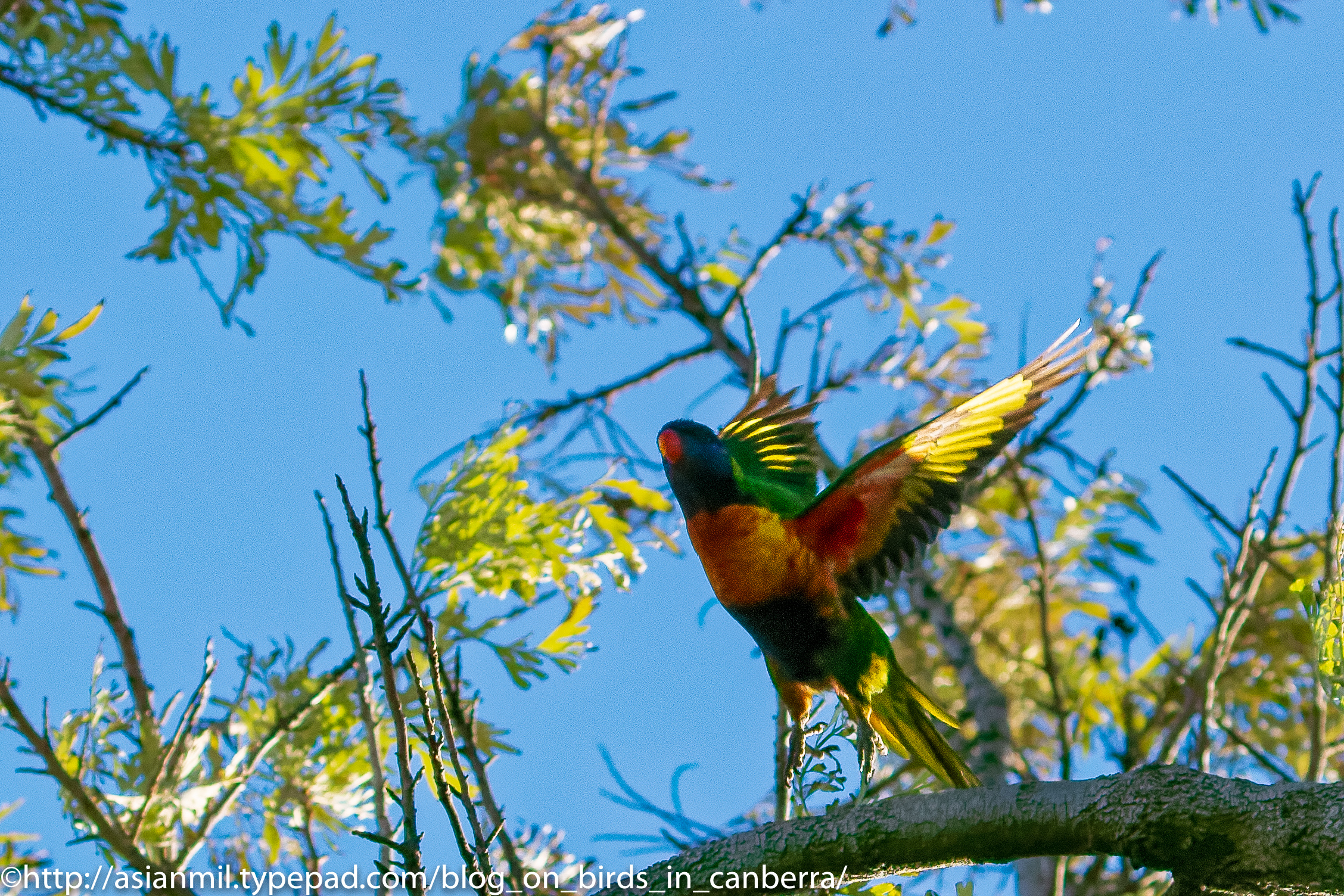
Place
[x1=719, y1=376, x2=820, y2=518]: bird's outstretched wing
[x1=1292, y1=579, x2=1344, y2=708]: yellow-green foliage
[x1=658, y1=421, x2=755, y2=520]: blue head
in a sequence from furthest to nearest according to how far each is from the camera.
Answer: [x1=719, y1=376, x2=820, y2=518]: bird's outstretched wing, [x1=658, y1=421, x2=755, y2=520]: blue head, [x1=1292, y1=579, x2=1344, y2=708]: yellow-green foliage

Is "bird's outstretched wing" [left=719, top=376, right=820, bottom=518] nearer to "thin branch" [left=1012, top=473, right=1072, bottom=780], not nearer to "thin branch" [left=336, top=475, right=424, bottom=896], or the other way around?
"thin branch" [left=1012, top=473, right=1072, bottom=780]

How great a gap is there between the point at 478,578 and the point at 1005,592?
2.80 meters

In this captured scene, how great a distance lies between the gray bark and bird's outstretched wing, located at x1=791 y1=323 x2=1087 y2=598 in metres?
0.88

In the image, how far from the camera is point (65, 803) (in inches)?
87.2

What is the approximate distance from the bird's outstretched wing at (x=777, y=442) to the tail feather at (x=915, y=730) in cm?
48

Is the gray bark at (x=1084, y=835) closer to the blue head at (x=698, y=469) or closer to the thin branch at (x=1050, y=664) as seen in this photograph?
the blue head at (x=698, y=469)

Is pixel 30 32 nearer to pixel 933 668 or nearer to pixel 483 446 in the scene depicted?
pixel 483 446

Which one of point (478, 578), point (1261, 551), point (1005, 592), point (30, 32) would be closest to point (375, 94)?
point (30, 32)

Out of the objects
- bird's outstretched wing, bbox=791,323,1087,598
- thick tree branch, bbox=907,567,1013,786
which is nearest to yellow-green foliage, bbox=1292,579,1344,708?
bird's outstretched wing, bbox=791,323,1087,598

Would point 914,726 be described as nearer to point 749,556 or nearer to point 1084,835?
point 749,556

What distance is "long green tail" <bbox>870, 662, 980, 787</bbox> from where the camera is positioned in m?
2.30

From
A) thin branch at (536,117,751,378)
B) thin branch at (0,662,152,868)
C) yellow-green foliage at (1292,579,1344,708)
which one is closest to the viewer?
yellow-green foliage at (1292,579,1344,708)

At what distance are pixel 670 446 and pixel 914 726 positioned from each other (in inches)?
31.7

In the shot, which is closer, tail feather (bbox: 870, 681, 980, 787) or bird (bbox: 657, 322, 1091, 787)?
bird (bbox: 657, 322, 1091, 787)
